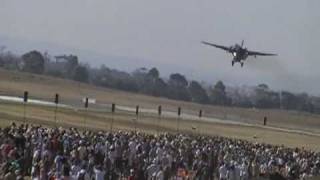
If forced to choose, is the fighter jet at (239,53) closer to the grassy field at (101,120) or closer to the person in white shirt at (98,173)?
the grassy field at (101,120)

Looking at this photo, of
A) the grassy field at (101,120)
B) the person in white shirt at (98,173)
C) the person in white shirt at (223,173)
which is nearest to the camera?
the person in white shirt at (98,173)

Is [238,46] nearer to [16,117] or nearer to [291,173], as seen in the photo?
[16,117]

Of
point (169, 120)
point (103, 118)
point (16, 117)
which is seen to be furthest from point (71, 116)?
point (169, 120)

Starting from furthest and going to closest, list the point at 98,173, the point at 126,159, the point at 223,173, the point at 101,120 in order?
the point at 101,120
the point at 223,173
the point at 126,159
the point at 98,173

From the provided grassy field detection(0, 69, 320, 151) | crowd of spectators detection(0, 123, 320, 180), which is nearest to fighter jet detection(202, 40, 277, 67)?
grassy field detection(0, 69, 320, 151)

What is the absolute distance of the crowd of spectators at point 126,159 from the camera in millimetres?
27453

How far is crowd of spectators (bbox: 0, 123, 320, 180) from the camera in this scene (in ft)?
90.1

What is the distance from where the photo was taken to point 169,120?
92250mm

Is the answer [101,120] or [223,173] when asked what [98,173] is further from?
[101,120]

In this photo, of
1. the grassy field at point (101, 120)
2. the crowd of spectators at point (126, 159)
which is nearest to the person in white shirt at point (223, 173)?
the crowd of spectators at point (126, 159)

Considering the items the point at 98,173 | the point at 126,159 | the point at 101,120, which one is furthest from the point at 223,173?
the point at 101,120

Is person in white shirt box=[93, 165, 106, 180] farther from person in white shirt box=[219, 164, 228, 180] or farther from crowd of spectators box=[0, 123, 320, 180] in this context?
person in white shirt box=[219, 164, 228, 180]

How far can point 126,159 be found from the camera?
35219mm

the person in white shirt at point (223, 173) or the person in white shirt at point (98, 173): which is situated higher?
the person in white shirt at point (98, 173)
